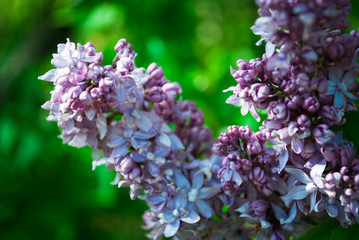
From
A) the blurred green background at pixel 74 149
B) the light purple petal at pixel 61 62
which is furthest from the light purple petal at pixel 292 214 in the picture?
the blurred green background at pixel 74 149

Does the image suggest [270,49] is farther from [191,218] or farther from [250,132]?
[191,218]

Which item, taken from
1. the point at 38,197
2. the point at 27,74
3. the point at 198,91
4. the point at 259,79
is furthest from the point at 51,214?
the point at 259,79

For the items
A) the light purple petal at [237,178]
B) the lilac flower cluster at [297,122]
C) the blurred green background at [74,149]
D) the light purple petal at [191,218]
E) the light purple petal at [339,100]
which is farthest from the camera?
the blurred green background at [74,149]

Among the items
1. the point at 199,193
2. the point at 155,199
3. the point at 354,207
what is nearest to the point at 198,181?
the point at 199,193

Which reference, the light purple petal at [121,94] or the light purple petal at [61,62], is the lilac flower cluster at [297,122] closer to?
the light purple petal at [121,94]

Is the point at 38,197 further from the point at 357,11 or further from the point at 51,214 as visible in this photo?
the point at 357,11

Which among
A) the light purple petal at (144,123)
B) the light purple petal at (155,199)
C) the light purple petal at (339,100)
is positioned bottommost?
the light purple petal at (155,199)

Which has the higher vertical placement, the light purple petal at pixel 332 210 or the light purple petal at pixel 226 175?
the light purple petal at pixel 226 175
